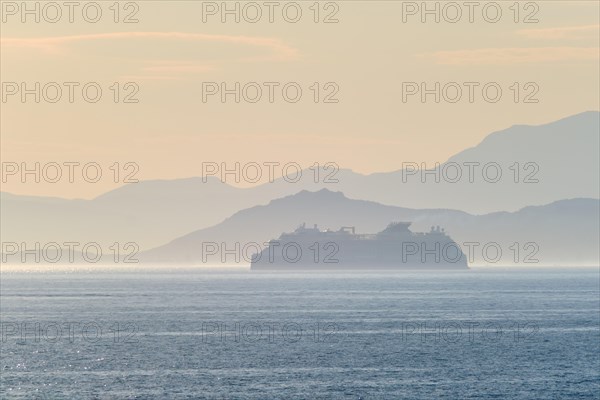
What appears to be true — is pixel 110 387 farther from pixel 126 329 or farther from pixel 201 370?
pixel 126 329

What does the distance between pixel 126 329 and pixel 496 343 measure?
3514 cm

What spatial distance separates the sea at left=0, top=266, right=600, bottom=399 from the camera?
244 ft

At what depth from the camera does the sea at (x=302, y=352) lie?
244 ft

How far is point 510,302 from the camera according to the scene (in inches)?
6919

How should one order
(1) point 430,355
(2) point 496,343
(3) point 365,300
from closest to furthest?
(1) point 430,355
(2) point 496,343
(3) point 365,300

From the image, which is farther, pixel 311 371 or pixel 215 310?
pixel 215 310

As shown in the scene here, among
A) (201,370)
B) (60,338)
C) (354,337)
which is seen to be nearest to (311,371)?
(201,370)

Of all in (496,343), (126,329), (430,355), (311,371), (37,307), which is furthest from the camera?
(37,307)

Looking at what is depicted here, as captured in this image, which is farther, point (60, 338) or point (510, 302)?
point (510, 302)

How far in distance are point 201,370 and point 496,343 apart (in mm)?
31039

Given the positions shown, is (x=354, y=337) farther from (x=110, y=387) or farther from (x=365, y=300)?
(x=365, y=300)

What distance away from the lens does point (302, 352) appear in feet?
313

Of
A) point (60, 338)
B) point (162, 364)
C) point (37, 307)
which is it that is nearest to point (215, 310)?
point (37, 307)

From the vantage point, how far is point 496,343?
104812mm
